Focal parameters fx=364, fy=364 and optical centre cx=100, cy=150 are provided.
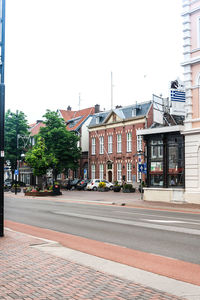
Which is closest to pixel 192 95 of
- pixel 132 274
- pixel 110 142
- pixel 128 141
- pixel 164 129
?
pixel 164 129

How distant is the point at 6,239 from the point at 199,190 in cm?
1642

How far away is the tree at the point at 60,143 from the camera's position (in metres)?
53.2

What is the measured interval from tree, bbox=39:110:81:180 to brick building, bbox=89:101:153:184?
3.09 metres

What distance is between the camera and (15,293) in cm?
521

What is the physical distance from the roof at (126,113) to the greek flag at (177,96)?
74.0ft

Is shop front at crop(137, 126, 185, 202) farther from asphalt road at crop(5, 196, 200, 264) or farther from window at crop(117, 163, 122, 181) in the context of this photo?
window at crop(117, 163, 122, 181)

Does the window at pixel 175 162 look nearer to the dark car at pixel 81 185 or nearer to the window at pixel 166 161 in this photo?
the window at pixel 166 161

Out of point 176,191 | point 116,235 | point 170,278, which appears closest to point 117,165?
point 176,191

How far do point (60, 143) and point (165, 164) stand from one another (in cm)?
2917

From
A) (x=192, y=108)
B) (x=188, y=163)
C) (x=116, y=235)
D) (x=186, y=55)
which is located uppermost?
(x=186, y=55)

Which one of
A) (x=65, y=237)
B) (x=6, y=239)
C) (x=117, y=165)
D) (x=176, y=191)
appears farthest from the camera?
(x=117, y=165)

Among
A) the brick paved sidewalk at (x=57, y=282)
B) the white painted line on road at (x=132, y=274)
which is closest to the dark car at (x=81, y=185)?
the white painted line on road at (x=132, y=274)

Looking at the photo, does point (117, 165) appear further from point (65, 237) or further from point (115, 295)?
point (115, 295)

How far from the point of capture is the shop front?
25.3m
